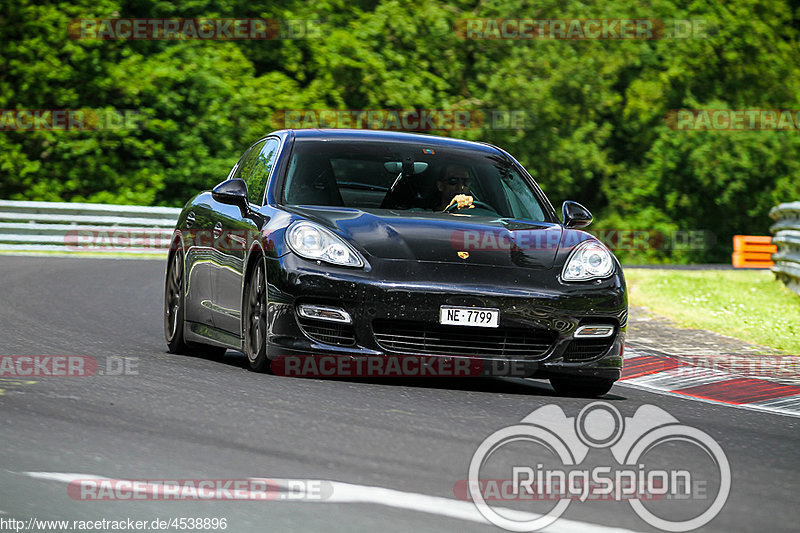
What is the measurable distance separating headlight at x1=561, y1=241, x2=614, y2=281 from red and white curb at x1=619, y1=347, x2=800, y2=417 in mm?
1022

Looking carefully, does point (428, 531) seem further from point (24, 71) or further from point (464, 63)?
point (464, 63)

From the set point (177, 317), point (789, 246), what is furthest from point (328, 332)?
point (789, 246)

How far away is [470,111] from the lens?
1631 inches

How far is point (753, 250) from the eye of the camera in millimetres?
38500

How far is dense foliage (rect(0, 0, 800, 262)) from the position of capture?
111 feet

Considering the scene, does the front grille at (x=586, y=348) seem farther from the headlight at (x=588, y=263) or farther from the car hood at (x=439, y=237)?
the car hood at (x=439, y=237)

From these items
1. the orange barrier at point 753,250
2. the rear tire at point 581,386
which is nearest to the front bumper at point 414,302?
the rear tire at point 581,386

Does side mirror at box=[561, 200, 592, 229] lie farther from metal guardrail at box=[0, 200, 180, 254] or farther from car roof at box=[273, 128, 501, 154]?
metal guardrail at box=[0, 200, 180, 254]

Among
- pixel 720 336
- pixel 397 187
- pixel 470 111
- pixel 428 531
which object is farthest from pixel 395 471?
pixel 470 111

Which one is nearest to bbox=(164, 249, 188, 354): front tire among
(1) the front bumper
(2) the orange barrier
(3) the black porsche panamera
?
(3) the black porsche panamera

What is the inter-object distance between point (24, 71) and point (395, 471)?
97.1ft

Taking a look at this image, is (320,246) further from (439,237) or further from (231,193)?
(231,193)

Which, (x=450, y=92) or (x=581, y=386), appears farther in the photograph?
(x=450, y=92)

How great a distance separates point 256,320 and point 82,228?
19505 mm
